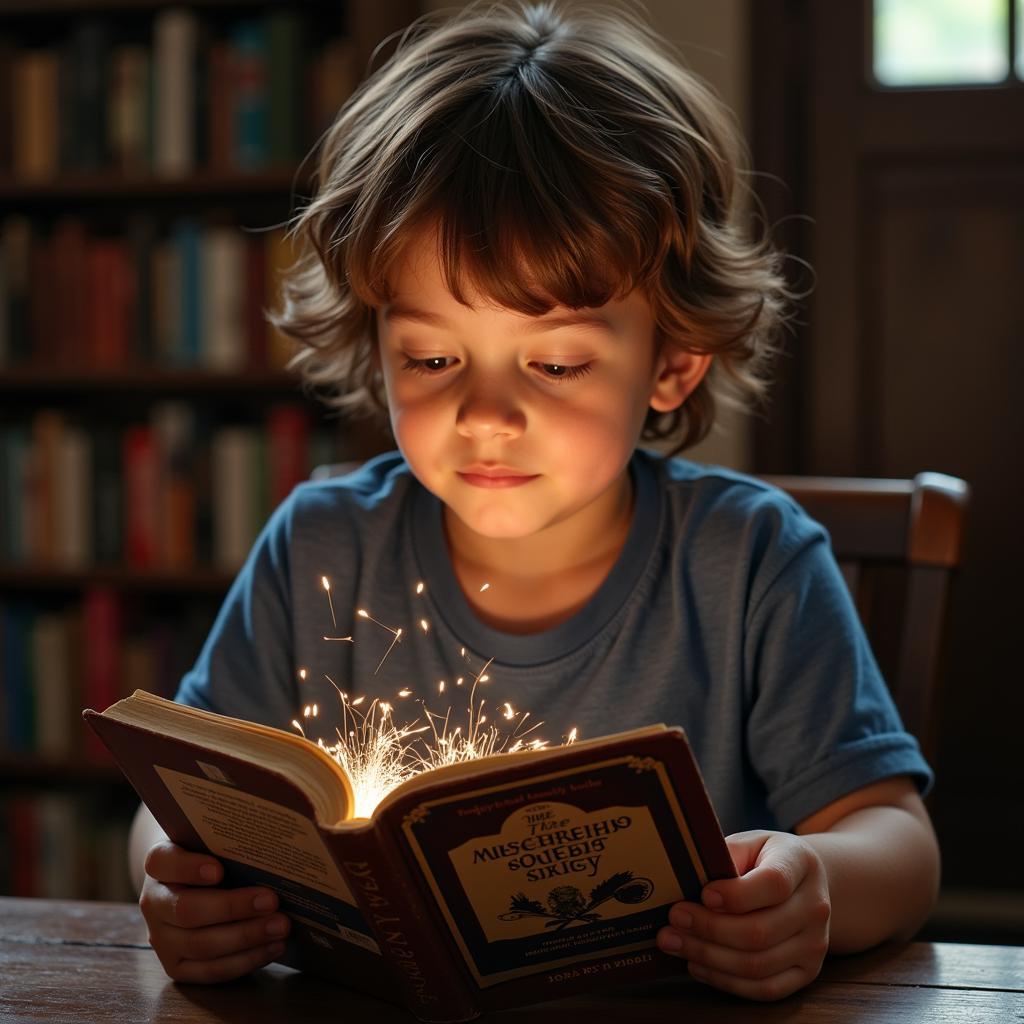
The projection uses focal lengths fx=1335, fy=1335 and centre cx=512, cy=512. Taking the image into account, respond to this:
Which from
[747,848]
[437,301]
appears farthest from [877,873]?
[437,301]

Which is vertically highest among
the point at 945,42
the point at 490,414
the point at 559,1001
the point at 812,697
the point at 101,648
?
the point at 945,42

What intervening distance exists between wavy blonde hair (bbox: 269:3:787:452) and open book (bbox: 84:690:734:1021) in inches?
15.5

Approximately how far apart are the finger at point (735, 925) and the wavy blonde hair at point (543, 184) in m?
0.43

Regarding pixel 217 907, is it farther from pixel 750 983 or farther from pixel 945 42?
pixel 945 42

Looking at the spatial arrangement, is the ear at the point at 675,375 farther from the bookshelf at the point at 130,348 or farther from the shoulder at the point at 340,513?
the bookshelf at the point at 130,348

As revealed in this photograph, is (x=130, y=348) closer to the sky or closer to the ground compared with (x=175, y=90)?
closer to the ground

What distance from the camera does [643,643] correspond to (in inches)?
42.6

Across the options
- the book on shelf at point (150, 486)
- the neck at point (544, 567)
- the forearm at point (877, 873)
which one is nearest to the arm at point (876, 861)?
the forearm at point (877, 873)

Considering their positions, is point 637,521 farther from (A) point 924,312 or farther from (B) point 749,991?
(A) point 924,312

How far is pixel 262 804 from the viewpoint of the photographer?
69cm

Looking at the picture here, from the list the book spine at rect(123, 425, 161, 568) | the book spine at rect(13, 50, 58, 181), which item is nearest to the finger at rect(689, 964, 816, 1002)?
the book spine at rect(123, 425, 161, 568)

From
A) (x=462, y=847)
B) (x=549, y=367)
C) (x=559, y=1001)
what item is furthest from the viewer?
(x=549, y=367)

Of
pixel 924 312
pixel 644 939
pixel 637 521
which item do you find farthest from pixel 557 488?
pixel 924 312

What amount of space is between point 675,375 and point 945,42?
1836 millimetres
